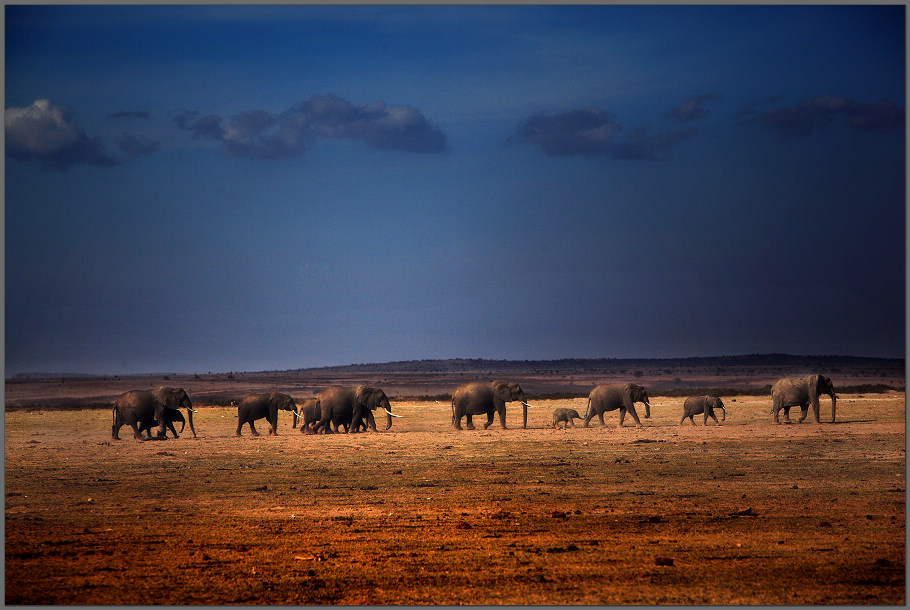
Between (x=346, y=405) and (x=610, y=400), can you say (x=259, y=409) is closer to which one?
(x=346, y=405)

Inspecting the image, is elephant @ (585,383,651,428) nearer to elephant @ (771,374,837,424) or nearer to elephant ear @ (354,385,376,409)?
elephant @ (771,374,837,424)

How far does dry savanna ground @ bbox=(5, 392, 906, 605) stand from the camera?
1140 cm

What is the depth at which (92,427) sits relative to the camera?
130ft

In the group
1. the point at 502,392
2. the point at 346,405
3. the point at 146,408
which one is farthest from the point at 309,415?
the point at 502,392

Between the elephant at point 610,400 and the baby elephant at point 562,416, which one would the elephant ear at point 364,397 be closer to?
the baby elephant at point 562,416

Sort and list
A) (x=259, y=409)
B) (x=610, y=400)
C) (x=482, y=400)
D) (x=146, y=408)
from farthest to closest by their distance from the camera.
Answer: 1. (x=610, y=400)
2. (x=482, y=400)
3. (x=259, y=409)
4. (x=146, y=408)

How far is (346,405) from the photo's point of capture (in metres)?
35.6

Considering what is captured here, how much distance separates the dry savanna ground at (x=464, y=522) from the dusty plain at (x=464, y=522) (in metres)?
0.05

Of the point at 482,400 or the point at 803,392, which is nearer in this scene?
the point at 803,392

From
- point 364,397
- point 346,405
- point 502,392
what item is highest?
point 502,392

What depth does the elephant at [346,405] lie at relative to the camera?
1391 inches

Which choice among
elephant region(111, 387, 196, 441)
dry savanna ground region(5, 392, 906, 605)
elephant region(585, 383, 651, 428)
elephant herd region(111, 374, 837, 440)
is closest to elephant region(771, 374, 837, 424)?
elephant herd region(111, 374, 837, 440)

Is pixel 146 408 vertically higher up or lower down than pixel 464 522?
higher up

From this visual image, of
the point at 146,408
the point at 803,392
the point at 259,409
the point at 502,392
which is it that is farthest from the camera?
the point at 502,392
